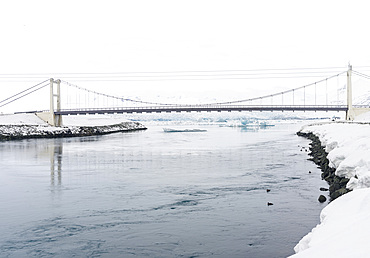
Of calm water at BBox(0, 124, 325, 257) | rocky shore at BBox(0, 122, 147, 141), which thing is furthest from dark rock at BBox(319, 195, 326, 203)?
rocky shore at BBox(0, 122, 147, 141)

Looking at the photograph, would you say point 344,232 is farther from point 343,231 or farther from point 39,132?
point 39,132

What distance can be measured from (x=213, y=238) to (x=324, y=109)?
52.0 metres

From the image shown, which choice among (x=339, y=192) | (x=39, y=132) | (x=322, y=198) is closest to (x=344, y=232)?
(x=339, y=192)

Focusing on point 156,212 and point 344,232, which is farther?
point 156,212

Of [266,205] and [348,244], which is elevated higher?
[348,244]

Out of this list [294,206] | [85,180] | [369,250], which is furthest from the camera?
[85,180]

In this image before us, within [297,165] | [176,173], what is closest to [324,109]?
[297,165]

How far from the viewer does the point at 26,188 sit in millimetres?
12891

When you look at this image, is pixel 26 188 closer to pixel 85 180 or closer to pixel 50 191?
pixel 50 191

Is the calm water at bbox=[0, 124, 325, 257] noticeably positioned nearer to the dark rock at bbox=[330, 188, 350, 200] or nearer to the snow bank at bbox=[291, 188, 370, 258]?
the dark rock at bbox=[330, 188, 350, 200]

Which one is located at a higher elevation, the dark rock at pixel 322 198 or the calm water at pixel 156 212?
the dark rock at pixel 322 198

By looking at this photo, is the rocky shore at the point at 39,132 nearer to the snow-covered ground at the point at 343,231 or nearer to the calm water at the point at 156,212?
the calm water at the point at 156,212

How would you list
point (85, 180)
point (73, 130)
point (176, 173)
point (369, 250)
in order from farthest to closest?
point (73, 130) → point (176, 173) → point (85, 180) → point (369, 250)

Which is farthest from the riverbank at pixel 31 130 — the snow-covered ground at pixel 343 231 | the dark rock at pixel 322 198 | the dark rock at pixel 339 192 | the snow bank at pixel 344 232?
the snow bank at pixel 344 232
